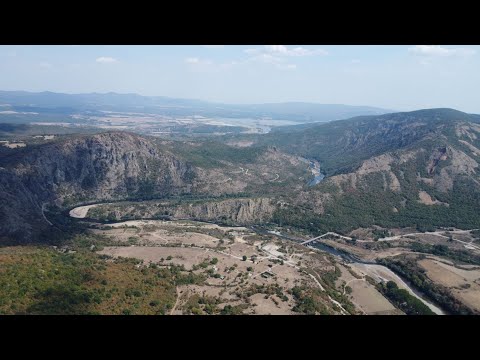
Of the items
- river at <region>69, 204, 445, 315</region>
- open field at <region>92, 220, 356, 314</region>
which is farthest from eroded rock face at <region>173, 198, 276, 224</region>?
river at <region>69, 204, 445, 315</region>

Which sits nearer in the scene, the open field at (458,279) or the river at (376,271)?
the open field at (458,279)

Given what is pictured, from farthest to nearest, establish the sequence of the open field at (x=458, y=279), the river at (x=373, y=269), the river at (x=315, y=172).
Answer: the river at (x=315, y=172) → the river at (x=373, y=269) → the open field at (x=458, y=279)

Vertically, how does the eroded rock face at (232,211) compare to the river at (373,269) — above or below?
above

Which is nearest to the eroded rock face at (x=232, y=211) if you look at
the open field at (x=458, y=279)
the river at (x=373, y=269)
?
the river at (x=373, y=269)

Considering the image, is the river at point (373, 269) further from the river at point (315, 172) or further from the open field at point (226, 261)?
the river at point (315, 172)

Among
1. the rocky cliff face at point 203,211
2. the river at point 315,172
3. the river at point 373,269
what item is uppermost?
the river at point 315,172

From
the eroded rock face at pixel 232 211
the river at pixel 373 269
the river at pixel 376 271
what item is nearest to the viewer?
the river at pixel 376 271

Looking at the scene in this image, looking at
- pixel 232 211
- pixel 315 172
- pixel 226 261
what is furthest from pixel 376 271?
pixel 315 172

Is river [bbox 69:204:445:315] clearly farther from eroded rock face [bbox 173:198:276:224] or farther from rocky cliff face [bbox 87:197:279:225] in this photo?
rocky cliff face [bbox 87:197:279:225]

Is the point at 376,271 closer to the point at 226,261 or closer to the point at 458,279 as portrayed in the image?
the point at 458,279

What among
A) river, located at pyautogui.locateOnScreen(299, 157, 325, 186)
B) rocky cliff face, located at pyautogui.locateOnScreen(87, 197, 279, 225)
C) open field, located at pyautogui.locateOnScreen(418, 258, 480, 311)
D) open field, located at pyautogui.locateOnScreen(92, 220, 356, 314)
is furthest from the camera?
river, located at pyautogui.locateOnScreen(299, 157, 325, 186)
